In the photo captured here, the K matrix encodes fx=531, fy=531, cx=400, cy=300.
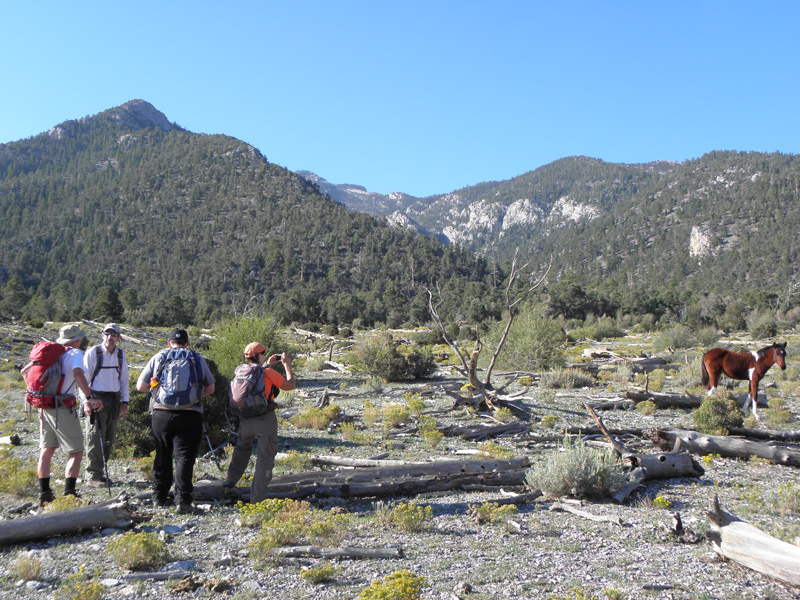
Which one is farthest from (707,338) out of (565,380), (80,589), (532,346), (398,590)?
(80,589)

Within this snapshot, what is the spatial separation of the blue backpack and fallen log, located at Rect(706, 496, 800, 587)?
15.7 feet

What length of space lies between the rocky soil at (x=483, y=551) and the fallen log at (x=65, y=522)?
0.26ft

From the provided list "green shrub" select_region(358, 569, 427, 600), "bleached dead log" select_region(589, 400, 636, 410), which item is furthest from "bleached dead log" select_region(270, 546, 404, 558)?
"bleached dead log" select_region(589, 400, 636, 410)

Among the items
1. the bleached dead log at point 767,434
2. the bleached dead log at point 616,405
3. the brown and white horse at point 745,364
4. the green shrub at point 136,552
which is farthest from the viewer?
the bleached dead log at point 616,405

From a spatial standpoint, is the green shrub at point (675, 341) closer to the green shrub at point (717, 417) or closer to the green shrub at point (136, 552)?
the green shrub at point (717, 417)

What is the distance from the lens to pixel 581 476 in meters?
6.10

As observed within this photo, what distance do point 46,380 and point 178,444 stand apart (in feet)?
5.20

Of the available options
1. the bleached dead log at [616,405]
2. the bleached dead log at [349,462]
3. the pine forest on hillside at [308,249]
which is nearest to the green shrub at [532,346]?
the bleached dead log at [616,405]

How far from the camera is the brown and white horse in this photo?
1093 cm

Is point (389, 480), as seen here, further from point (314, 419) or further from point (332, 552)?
point (314, 419)

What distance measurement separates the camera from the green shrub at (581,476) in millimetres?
6113

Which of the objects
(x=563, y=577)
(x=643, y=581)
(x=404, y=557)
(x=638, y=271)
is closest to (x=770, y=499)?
(x=643, y=581)

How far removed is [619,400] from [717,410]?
12.0 ft

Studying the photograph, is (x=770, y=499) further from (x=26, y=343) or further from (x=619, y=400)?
(x=26, y=343)
